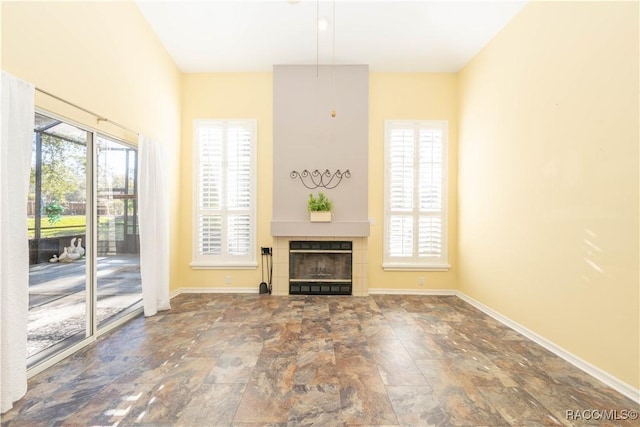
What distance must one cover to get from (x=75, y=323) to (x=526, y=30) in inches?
219

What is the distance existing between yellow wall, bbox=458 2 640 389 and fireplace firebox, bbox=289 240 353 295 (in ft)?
6.25

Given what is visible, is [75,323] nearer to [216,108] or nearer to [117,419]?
[117,419]

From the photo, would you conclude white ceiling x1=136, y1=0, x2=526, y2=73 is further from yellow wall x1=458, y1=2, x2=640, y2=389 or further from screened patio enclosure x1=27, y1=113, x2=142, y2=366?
screened patio enclosure x1=27, y1=113, x2=142, y2=366

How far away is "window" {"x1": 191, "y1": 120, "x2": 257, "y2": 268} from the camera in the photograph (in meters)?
4.70

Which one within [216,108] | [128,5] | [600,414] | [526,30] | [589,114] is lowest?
[600,414]

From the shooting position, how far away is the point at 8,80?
1.91 m

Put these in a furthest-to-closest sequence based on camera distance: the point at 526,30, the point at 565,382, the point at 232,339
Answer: the point at 526,30
the point at 232,339
the point at 565,382

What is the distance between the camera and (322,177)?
461 cm

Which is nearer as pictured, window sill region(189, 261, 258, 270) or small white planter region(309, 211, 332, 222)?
small white planter region(309, 211, 332, 222)

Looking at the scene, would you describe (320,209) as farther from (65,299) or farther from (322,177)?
(65,299)

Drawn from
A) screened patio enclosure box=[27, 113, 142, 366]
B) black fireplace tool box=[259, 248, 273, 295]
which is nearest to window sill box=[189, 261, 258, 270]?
black fireplace tool box=[259, 248, 273, 295]

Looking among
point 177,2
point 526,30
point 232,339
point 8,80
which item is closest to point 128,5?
point 177,2

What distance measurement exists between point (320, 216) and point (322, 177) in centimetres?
64

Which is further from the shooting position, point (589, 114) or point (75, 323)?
point (75, 323)
